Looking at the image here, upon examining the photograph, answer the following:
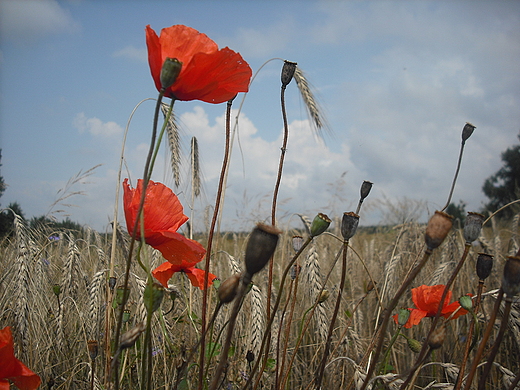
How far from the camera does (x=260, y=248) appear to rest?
26.4 inches

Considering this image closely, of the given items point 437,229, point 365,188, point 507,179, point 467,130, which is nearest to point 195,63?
point 437,229

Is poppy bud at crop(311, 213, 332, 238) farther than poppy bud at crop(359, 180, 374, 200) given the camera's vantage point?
No

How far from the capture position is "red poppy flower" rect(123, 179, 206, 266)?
0.95m

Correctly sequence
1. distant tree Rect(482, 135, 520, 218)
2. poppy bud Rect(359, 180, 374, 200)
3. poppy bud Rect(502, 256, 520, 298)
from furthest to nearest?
distant tree Rect(482, 135, 520, 218) < poppy bud Rect(359, 180, 374, 200) < poppy bud Rect(502, 256, 520, 298)

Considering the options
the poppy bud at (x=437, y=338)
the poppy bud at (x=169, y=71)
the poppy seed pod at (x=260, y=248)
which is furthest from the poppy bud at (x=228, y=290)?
the poppy bud at (x=437, y=338)

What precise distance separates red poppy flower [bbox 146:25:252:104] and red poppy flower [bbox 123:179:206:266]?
28 cm

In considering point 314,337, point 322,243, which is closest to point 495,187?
point 322,243

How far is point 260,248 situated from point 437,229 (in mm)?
381

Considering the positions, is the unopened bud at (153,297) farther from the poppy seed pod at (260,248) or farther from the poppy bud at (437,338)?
the poppy bud at (437,338)

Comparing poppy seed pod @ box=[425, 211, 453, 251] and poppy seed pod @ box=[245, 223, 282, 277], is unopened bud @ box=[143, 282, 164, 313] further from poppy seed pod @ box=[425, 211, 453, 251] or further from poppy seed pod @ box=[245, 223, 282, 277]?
poppy seed pod @ box=[425, 211, 453, 251]

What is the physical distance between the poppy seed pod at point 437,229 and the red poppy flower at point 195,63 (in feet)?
1.83

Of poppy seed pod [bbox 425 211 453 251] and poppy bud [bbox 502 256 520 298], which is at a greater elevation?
poppy seed pod [bbox 425 211 453 251]

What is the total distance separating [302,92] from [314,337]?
1.81 meters

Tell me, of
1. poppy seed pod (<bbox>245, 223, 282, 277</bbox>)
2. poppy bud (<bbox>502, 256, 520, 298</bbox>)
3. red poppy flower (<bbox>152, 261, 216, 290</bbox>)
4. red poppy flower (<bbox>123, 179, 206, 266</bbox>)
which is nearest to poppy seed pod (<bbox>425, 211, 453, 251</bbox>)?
poppy bud (<bbox>502, 256, 520, 298</bbox>)
